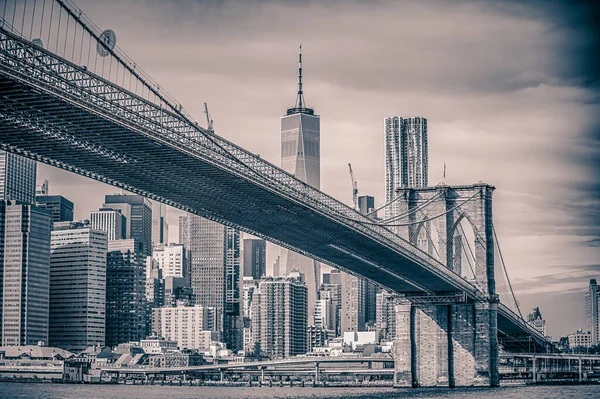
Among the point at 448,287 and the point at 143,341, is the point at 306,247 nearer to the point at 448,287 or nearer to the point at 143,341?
the point at 448,287

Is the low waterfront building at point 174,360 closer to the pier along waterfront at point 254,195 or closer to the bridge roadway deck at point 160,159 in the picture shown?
the pier along waterfront at point 254,195

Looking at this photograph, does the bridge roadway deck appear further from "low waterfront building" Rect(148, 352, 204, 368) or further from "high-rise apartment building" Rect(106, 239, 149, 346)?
"high-rise apartment building" Rect(106, 239, 149, 346)

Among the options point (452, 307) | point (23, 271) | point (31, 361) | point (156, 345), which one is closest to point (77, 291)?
point (23, 271)

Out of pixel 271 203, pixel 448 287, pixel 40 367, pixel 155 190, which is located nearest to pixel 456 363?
pixel 448 287

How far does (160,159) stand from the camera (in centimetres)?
5047

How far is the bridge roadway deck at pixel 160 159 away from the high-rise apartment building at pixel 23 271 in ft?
332

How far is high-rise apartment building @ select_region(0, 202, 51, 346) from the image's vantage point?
557 feet

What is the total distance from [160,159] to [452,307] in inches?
1547

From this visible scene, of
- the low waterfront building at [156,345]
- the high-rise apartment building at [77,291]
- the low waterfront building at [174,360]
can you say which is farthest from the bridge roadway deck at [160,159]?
the high-rise apartment building at [77,291]

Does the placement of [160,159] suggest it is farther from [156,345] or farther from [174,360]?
[156,345]

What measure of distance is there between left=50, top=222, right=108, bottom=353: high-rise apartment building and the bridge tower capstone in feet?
331

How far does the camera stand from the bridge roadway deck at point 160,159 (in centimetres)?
4112

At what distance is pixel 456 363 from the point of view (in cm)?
8444

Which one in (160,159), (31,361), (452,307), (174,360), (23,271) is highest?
(23,271)
